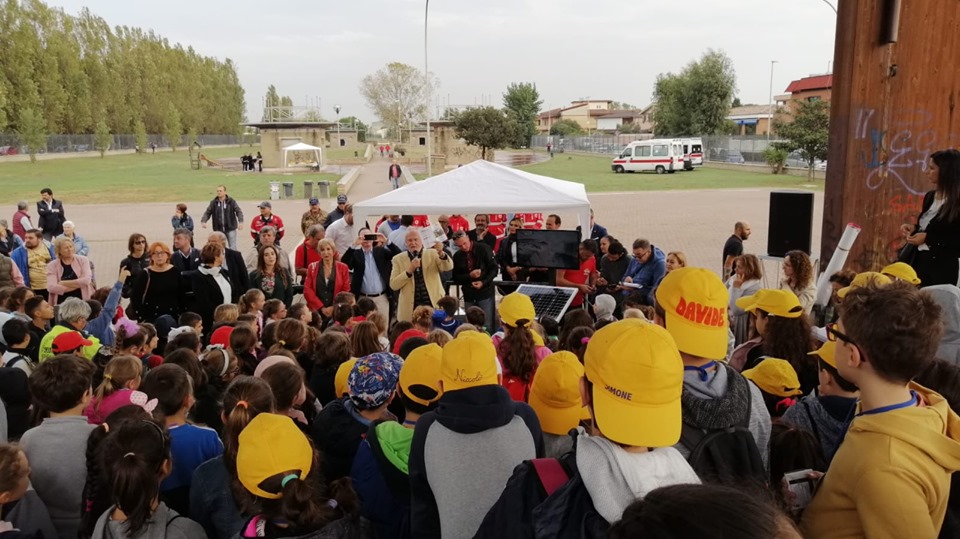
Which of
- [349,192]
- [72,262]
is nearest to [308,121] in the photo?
[349,192]

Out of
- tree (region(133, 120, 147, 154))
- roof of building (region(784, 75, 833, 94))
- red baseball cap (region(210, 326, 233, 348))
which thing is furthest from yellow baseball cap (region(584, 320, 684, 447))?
tree (region(133, 120, 147, 154))

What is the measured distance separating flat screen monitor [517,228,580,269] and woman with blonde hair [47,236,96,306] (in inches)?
240

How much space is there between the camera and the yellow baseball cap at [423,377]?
9.75 ft

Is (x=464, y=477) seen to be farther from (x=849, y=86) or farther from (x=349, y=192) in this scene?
(x=349, y=192)

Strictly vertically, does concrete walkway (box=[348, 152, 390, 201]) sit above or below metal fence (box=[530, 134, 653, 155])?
below

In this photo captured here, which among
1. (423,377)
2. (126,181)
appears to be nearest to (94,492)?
(423,377)

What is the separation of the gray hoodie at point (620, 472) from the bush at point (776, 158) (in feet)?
149

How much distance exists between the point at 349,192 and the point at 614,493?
3559cm

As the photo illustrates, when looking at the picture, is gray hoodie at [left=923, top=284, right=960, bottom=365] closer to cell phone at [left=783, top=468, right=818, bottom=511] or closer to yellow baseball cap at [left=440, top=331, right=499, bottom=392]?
cell phone at [left=783, top=468, right=818, bottom=511]

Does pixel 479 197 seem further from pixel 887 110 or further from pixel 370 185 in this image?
pixel 370 185

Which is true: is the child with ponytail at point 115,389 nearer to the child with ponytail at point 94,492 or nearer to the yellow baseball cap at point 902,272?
the child with ponytail at point 94,492

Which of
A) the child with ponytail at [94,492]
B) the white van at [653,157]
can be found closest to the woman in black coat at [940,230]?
the child with ponytail at [94,492]

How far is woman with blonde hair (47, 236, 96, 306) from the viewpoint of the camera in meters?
8.98

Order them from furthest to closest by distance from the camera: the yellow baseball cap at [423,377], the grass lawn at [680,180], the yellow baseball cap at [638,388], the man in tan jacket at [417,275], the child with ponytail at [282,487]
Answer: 1. the grass lawn at [680,180]
2. the man in tan jacket at [417,275]
3. the yellow baseball cap at [423,377]
4. the child with ponytail at [282,487]
5. the yellow baseball cap at [638,388]
